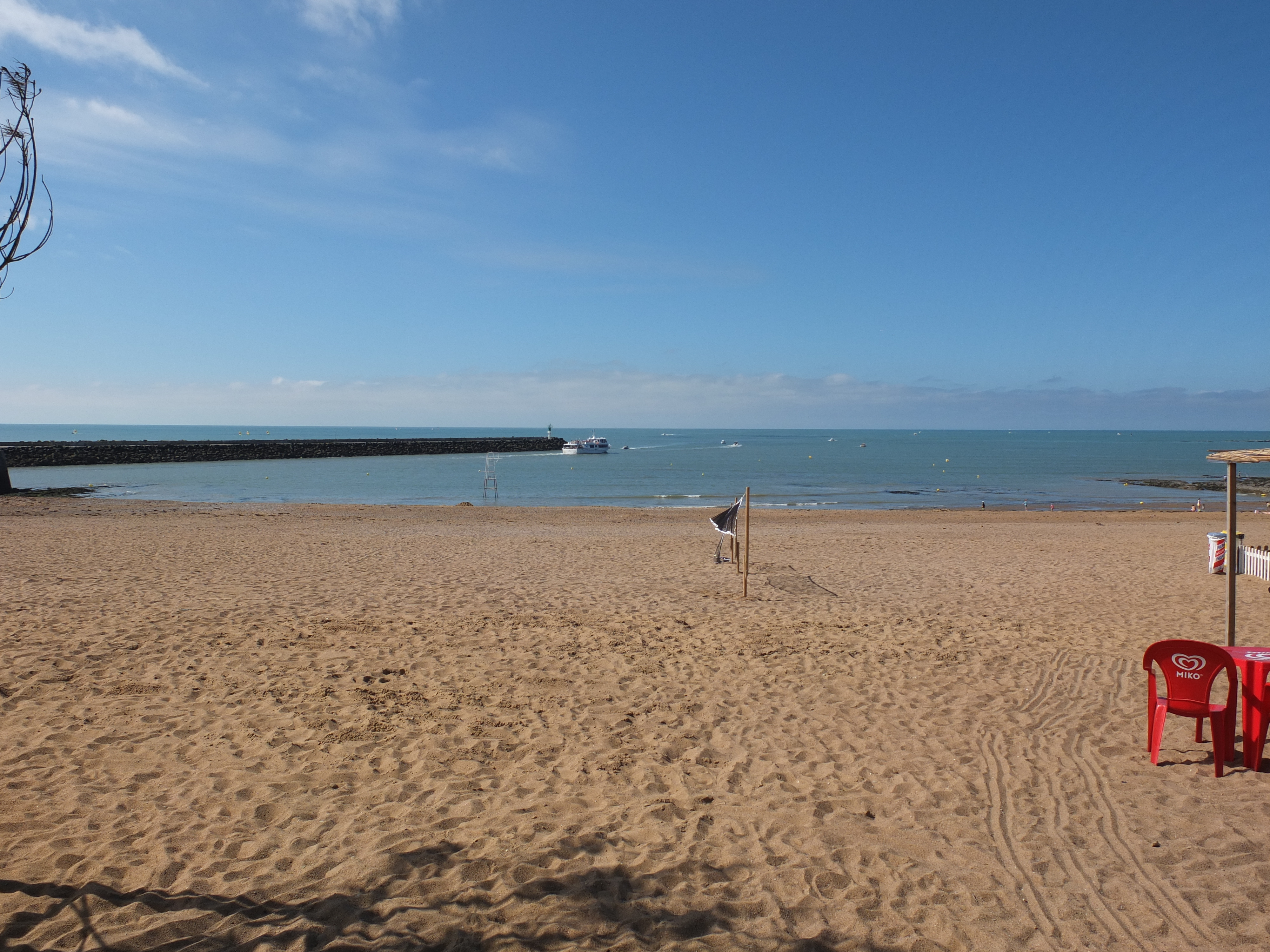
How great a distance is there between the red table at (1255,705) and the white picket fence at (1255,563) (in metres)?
7.42

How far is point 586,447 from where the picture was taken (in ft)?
325

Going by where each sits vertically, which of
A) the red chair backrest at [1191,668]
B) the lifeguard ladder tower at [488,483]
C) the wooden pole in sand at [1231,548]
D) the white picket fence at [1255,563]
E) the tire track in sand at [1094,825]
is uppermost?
the wooden pole in sand at [1231,548]

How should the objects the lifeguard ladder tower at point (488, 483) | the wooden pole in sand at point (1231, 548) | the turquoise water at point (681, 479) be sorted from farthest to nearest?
the lifeguard ladder tower at point (488, 483)
the turquoise water at point (681, 479)
the wooden pole in sand at point (1231, 548)

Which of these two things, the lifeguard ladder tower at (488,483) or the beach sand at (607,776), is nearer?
the beach sand at (607,776)

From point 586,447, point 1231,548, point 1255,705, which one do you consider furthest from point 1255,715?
point 586,447

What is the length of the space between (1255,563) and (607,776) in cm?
1084

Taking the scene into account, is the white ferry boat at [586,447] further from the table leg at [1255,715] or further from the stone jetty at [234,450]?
the table leg at [1255,715]

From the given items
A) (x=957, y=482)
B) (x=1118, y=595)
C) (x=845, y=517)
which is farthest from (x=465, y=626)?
(x=957, y=482)

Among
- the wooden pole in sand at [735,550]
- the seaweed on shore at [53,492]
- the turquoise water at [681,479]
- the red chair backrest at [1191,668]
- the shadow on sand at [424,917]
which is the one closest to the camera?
the shadow on sand at [424,917]

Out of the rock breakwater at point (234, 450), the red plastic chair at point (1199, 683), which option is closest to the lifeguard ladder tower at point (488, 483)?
the rock breakwater at point (234, 450)

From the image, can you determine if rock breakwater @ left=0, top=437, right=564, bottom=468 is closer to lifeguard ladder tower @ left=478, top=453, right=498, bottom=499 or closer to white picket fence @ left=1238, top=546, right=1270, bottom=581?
lifeguard ladder tower @ left=478, top=453, right=498, bottom=499

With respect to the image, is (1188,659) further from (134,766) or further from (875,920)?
(134,766)

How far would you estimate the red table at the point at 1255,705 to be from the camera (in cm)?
485

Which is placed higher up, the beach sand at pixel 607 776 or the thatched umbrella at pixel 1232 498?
the thatched umbrella at pixel 1232 498
